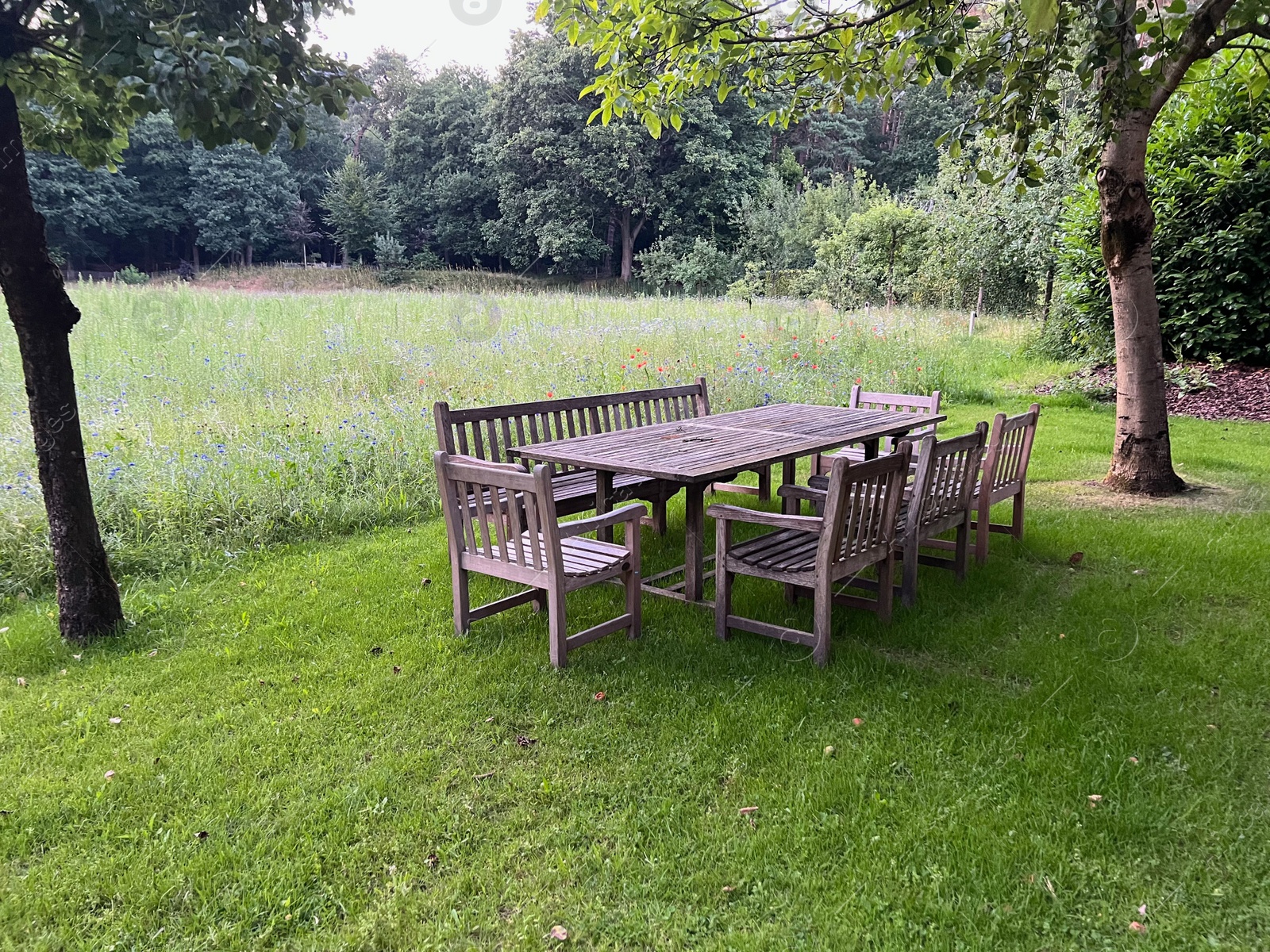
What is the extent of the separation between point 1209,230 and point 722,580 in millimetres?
9918

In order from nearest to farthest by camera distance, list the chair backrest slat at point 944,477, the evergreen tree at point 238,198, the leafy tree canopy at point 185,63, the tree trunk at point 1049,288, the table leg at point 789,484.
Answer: the leafy tree canopy at point 185,63 < the chair backrest slat at point 944,477 < the table leg at point 789,484 < the tree trunk at point 1049,288 < the evergreen tree at point 238,198

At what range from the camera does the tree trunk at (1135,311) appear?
5.70 meters

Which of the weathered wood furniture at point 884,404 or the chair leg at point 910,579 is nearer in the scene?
the chair leg at point 910,579

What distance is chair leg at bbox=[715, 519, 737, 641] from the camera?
3744 mm

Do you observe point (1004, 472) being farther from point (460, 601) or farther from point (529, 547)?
point (460, 601)

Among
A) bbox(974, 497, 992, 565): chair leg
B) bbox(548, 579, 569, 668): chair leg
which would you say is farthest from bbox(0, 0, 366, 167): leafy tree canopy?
bbox(974, 497, 992, 565): chair leg

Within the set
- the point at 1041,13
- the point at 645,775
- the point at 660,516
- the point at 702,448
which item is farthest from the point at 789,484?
the point at 1041,13

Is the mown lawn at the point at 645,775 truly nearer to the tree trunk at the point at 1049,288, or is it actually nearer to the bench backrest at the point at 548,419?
the bench backrest at the point at 548,419

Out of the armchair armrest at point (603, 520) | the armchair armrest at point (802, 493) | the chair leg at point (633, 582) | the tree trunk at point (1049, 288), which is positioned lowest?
the chair leg at point (633, 582)

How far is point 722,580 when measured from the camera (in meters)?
3.79

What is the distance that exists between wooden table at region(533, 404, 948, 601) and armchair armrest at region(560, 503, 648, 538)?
0.60ft

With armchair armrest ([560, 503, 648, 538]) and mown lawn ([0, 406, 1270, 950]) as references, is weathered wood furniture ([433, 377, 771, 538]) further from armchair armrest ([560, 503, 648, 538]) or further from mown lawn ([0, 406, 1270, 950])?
mown lawn ([0, 406, 1270, 950])

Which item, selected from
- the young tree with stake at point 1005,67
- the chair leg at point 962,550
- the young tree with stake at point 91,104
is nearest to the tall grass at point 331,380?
the young tree with stake at point 91,104

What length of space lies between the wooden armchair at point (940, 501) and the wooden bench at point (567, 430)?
5.39 feet
